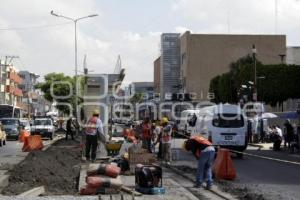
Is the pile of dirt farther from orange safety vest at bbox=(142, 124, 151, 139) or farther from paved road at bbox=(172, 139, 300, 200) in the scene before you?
orange safety vest at bbox=(142, 124, 151, 139)

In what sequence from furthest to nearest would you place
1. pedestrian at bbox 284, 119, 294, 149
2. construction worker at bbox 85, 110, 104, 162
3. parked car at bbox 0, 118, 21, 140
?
1. parked car at bbox 0, 118, 21, 140
2. pedestrian at bbox 284, 119, 294, 149
3. construction worker at bbox 85, 110, 104, 162

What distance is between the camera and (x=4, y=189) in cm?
1416

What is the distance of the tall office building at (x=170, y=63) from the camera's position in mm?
128750

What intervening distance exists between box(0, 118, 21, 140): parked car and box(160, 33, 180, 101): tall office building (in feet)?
249

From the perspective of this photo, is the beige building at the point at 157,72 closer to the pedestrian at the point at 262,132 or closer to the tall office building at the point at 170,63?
the tall office building at the point at 170,63

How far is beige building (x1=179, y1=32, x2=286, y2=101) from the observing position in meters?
111

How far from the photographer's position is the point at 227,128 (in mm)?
29266

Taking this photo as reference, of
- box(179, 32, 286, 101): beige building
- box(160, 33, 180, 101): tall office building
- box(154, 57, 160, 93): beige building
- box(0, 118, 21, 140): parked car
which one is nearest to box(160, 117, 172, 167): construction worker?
box(0, 118, 21, 140): parked car

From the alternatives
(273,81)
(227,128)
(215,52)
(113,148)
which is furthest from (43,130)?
(215,52)

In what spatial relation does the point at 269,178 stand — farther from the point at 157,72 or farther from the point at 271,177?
the point at 157,72

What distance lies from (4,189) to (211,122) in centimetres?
1660

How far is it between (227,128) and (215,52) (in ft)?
273

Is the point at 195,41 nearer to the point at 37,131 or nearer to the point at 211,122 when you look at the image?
the point at 37,131

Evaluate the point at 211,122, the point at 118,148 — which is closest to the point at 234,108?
the point at 211,122
